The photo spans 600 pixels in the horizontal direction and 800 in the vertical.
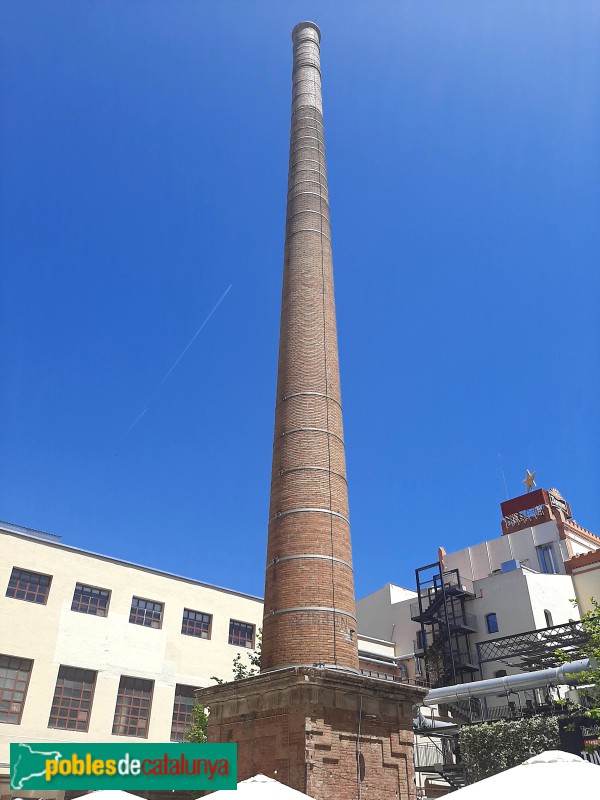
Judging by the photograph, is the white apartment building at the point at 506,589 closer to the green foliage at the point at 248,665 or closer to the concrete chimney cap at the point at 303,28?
the green foliage at the point at 248,665

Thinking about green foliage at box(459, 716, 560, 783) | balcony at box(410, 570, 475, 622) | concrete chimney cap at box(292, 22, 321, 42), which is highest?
concrete chimney cap at box(292, 22, 321, 42)

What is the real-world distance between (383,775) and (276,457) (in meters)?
6.96

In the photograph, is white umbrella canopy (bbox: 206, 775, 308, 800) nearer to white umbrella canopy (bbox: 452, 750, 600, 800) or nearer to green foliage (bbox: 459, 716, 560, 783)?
white umbrella canopy (bbox: 452, 750, 600, 800)

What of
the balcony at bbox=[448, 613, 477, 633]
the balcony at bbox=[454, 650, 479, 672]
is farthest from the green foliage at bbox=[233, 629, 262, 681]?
the balcony at bbox=[448, 613, 477, 633]

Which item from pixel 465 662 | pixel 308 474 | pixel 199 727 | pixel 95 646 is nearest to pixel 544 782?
pixel 308 474

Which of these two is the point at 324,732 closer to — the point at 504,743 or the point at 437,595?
the point at 504,743

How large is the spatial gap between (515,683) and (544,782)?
17635 mm

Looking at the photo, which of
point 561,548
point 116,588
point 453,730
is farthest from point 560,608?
point 116,588

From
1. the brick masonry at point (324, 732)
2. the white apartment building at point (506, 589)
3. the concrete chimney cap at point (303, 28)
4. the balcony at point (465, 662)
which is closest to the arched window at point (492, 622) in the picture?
the white apartment building at point (506, 589)

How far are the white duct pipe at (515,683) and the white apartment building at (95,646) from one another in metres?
8.53

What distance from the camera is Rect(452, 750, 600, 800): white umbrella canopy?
6.68m

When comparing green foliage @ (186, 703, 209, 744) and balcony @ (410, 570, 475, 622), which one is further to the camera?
balcony @ (410, 570, 475, 622)

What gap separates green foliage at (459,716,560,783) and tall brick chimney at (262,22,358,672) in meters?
12.0

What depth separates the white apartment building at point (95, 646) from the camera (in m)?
20.5
